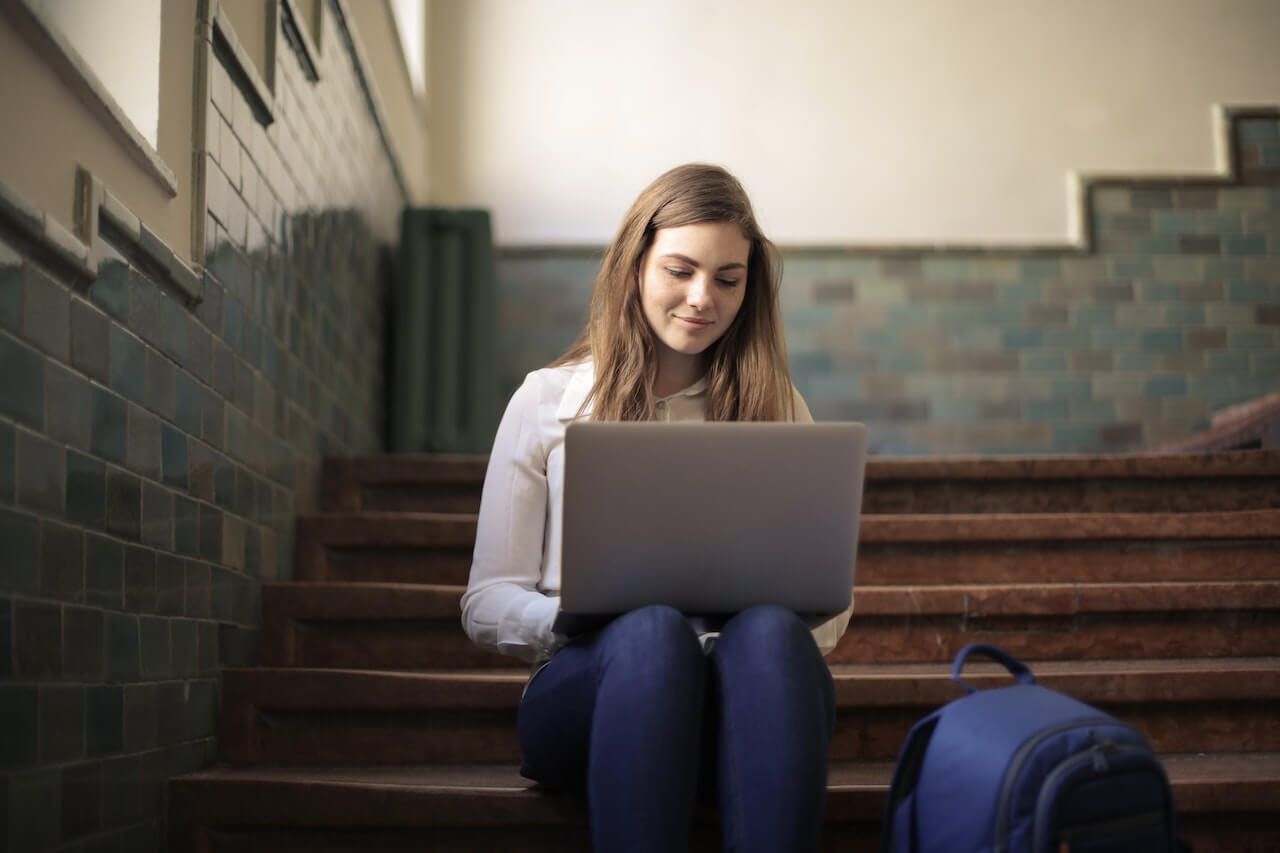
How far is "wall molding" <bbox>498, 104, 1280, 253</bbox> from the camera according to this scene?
441 centimetres

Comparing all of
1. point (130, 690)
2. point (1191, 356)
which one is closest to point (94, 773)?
point (130, 690)

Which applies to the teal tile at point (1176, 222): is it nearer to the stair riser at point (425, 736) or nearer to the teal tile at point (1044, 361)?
the teal tile at point (1044, 361)

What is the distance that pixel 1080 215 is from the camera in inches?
174

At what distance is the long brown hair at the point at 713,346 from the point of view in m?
1.82

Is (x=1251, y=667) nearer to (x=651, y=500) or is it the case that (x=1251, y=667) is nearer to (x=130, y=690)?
(x=651, y=500)

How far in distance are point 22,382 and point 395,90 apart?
2.70m

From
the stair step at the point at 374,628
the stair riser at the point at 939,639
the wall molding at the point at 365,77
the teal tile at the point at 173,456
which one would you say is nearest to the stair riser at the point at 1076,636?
the stair riser at the point at 939,639

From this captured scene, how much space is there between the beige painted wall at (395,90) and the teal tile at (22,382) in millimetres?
1977

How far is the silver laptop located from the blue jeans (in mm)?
44

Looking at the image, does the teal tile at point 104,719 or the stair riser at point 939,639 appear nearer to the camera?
the teal tile at point 104,719

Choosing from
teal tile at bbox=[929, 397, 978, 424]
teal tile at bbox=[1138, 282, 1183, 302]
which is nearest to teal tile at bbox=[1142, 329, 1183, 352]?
teal tile at bbox=[1138, 282, 1183, 302]

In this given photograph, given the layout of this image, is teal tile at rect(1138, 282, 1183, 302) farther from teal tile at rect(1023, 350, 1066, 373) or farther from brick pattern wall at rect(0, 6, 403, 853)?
brick pattern wall at rect(0, 6, 403, 853)

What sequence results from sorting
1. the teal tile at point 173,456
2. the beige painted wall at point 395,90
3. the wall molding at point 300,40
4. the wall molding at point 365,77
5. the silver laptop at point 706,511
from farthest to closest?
the beige painted wall at point 395,90, the wall molding at point 365,77, the wall molding at point 300,40, the teal tile at point 173,456, the silver laptop at point 706,511

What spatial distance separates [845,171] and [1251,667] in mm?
2639
